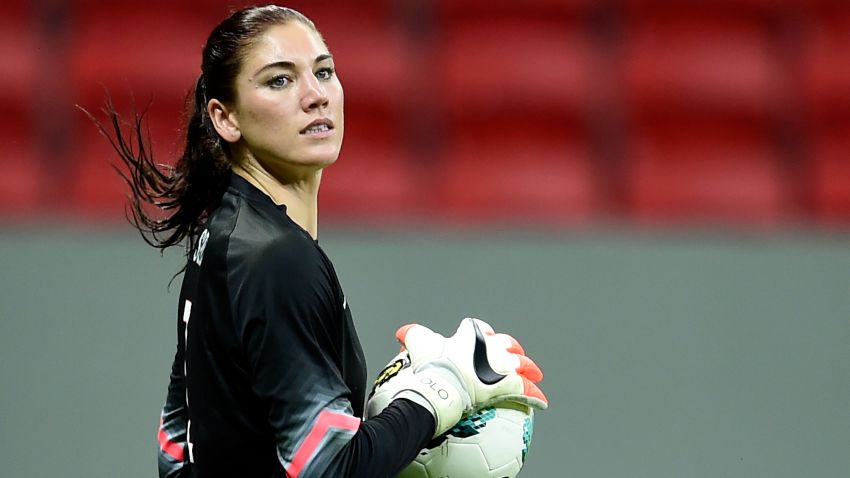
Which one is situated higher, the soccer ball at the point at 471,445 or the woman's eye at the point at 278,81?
the woman's eye at the point at 278,81

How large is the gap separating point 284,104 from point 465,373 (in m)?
0.36

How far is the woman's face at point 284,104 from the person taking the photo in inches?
50.2

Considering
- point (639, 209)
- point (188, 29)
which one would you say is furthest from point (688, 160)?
point (188, 29)

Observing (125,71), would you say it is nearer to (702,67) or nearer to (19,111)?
(19,111)

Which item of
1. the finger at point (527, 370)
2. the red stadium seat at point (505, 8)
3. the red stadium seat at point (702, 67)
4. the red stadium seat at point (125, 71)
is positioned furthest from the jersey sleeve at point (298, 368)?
the red stadium seat at point (505, 8)

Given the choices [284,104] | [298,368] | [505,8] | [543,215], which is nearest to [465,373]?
[298,368]

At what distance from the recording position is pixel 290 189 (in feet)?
4.30

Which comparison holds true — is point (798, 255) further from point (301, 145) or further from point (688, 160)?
point (301, 145)

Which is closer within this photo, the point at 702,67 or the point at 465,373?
the point at 465,373

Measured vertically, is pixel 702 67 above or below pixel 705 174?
above

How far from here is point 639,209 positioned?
2791 mm

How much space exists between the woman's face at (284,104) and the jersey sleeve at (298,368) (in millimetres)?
147

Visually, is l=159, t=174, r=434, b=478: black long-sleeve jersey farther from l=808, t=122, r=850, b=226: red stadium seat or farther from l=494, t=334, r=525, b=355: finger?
l=808, t=122, r=850, b=226: red stadium seat

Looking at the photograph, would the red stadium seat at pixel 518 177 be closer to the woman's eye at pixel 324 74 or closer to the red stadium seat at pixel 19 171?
the red stadium seat at pixel 19 171
